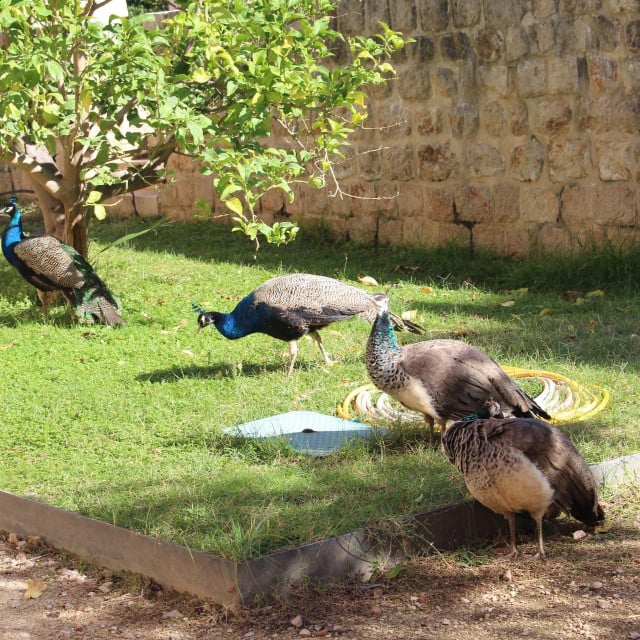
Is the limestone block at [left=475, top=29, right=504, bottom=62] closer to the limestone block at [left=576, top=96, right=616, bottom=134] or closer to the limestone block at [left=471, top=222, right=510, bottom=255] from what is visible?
the limestone block at [left=576, top=96, right=616, bottom=134]

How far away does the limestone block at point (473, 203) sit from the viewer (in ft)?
32.8

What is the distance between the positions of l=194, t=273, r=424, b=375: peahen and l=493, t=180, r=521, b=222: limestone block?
124 inches

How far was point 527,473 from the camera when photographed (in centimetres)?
429

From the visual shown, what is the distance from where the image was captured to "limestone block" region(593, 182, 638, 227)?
8.84 m

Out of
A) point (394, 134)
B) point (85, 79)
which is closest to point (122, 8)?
point (394, 134)

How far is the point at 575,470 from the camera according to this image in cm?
434

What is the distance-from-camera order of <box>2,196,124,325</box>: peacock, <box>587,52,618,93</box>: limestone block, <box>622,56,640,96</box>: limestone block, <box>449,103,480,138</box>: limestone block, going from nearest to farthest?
<box>2,196,124,325</box>: peacock, <box>622,56,640,96</box>: limestone block, <box>587,52,618,93</box>: limestone block, <box>449,103,480,138</box>: limestone block

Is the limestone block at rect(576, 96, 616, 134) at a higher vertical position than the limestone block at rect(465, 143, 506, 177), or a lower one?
higher

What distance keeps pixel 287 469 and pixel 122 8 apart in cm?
947

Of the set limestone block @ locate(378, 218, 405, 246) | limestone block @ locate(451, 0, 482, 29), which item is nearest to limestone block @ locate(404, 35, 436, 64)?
limestone block @ locate(451, 0, 482, 29)

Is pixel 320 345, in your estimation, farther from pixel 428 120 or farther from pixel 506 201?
pixel 428 120

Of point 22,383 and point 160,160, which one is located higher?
point 160,160

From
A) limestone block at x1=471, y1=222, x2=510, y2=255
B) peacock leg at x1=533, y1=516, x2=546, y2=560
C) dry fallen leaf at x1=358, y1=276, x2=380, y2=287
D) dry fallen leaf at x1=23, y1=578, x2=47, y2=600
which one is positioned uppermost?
limestone block at x1=471, y1=222, x2=510, y2=255

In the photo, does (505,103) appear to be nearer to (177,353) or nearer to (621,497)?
(177,353)
